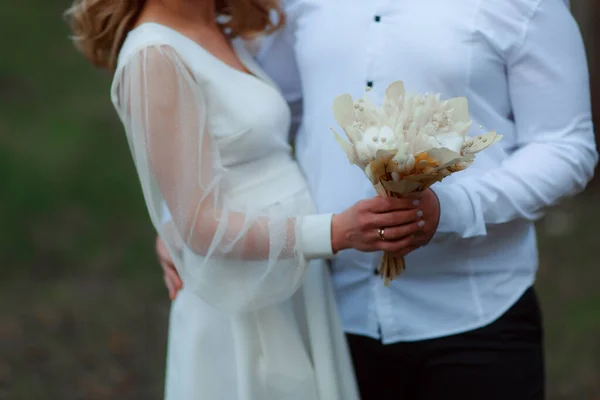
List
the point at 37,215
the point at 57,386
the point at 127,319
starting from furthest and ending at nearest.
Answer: the point at 37,215
the point at 127,319
the point at 57,386

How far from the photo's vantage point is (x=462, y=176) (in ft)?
8.12

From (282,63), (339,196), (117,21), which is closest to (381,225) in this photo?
(339,196)

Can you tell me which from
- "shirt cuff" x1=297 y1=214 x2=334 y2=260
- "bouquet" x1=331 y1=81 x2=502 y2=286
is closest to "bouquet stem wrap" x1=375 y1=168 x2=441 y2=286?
"bouquet" x1=331 y1=81 x2=502 y2=286

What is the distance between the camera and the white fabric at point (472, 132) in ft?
7.87

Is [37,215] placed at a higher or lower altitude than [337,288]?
lower

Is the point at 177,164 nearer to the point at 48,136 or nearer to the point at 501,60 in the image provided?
the point at 501,60

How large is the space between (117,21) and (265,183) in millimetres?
612

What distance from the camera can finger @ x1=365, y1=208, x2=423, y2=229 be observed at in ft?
7.11

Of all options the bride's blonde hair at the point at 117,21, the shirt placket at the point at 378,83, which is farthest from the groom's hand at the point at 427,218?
the bride's blonde hair at the point at 117,21

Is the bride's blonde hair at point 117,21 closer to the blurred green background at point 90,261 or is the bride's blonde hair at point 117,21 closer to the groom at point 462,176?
the groom at point 462,176

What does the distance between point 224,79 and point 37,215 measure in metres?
5.36

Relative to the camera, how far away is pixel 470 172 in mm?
2480

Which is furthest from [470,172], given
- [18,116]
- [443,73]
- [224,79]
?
[18,116]

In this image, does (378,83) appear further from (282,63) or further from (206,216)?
(206,216)
